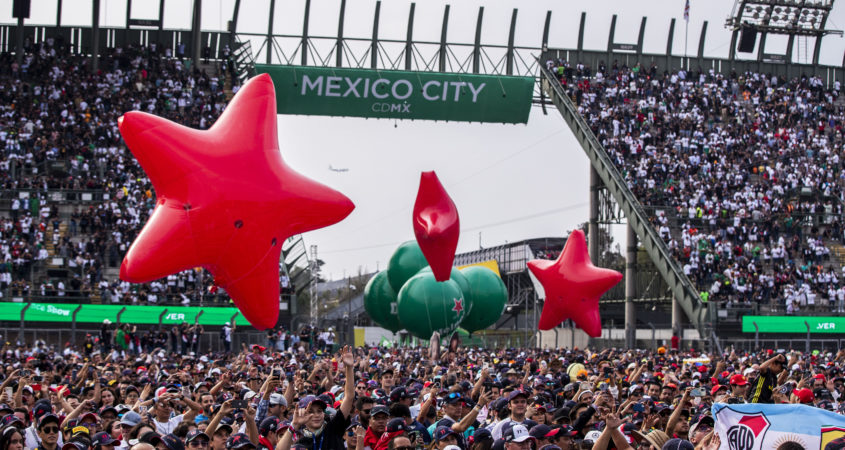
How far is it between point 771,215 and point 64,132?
24.5 m

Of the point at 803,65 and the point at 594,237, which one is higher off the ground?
the point at 803,65

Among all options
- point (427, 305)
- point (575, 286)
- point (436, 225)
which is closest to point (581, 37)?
point (427, 305)

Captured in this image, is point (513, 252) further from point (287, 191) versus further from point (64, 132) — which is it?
point (287, 191)

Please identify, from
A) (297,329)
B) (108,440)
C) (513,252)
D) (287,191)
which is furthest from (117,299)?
(513,252)

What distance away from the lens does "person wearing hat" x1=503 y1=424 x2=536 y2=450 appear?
691cm

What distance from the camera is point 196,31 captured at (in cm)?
4094

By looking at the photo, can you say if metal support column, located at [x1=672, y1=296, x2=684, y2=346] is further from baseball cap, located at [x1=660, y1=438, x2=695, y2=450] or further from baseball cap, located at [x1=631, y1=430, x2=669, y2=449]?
baseball cap, located at [x1=660, y1=438, x2=695, y2=450]

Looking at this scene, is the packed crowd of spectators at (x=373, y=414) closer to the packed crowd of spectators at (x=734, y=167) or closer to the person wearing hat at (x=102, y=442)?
the person wearing hat at (x=102, y=442)

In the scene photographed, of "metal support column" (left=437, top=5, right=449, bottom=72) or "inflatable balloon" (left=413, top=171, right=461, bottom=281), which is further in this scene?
"metal support column" (left=437, top=5, right=449, bottom=72)

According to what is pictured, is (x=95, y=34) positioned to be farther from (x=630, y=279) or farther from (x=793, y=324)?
(x=793, y=324)

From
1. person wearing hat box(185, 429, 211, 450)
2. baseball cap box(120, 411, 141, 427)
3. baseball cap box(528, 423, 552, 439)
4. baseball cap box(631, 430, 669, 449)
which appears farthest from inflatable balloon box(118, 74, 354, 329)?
baseball cap box(631, 430, 669, 449)

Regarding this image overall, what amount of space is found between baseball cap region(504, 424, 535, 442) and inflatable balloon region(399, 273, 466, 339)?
2310 cm

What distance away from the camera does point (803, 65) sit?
46.9 meters

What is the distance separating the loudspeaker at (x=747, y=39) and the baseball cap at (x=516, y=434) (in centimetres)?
4312
